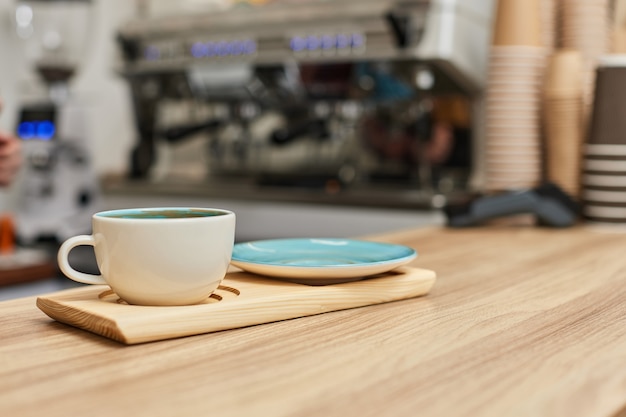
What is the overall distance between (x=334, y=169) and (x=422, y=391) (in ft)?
5.77

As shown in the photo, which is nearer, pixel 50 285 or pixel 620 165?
pixel 620 165

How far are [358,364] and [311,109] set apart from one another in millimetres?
1662

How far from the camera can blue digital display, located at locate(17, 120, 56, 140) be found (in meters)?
1.95

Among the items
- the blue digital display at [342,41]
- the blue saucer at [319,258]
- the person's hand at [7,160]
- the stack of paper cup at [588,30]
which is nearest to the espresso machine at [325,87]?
the blue digital display at [342,41]

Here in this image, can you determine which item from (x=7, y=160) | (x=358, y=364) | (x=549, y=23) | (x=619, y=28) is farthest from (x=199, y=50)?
(x=358, y=364)

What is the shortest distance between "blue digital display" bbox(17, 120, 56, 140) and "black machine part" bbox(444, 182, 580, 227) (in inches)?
45.3

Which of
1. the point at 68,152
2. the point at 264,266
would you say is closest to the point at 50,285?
the point at 68,152

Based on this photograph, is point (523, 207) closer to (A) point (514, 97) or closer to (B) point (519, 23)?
(A) point (514, 97)

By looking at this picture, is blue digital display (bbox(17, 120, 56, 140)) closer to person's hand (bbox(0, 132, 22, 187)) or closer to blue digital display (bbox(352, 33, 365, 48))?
person's hand (bbox(0, 132, 22, 187))

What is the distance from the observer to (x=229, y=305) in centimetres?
51

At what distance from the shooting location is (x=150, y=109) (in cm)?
240

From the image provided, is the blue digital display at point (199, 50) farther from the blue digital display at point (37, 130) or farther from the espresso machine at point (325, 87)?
the blue digital display at point (37, 130)

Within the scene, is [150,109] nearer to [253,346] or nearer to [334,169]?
[334,169]

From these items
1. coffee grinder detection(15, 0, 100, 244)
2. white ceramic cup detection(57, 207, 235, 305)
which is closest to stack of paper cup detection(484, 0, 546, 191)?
white ceramic cup detection(57, 207, 235, 305)
